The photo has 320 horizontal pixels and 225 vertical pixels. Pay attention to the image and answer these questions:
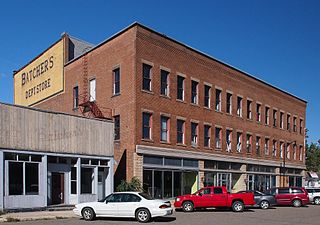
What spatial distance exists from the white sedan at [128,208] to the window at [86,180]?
21.2 feet

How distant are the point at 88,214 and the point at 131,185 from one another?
8.51 meters

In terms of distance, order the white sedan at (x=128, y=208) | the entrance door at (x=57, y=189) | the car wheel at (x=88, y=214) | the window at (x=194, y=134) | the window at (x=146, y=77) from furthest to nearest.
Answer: the window at (x=194, y=134) < the window at (x=146, y=77) < the entrance door at (x=57, y=189) < the car wheel at (x=88, y=214) < the white sedan at (x=128, y=208)

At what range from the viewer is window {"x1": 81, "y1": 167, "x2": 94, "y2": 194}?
27031 mm

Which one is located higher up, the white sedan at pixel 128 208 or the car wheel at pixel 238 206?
the white sedan at pixel 128 208

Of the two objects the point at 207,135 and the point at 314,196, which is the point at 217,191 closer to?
the point at 207,135

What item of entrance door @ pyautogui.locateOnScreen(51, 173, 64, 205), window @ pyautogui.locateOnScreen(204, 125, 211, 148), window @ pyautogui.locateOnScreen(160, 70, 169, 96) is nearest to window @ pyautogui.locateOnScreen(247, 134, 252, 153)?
window @ pyautogui.locateOnScreen(204, 125, 211, 148)

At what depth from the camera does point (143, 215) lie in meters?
19.5

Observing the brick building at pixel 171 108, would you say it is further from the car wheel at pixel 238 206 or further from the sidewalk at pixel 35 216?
the sidewalk at pixel 35 216

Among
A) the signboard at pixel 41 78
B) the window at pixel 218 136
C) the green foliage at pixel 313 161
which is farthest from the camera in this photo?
the green foliage at pixel 313 161

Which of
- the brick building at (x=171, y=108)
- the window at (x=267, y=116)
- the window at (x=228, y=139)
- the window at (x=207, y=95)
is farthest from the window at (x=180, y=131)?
the window at (x=267, y=116)

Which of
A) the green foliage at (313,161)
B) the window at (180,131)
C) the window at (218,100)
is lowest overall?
the green foliage at (313,161)

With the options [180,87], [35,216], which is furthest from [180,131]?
[35,216]

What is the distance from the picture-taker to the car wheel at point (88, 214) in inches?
798

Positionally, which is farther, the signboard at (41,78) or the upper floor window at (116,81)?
the signboard at (41,78)
